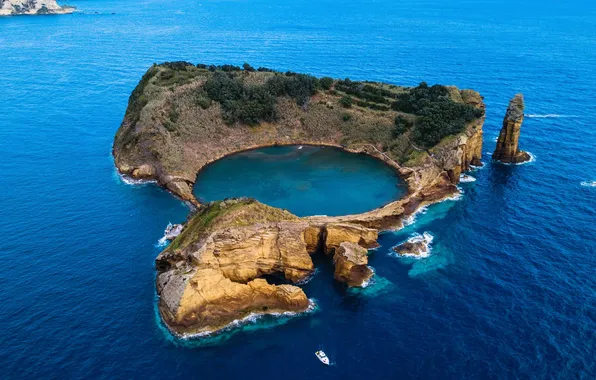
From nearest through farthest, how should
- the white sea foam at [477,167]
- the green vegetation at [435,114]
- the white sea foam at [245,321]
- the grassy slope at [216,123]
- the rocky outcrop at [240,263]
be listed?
the white sea foam at [245,321] < the rocky outcrop at [240,263] < the green vegetation at [435,114] < the white sea foam at [477,167] < the grassy slope at [216,123]

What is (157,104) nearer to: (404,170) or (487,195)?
(404,170)

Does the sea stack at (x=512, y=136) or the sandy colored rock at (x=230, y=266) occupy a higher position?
the sea stack at (x=512, y=136)

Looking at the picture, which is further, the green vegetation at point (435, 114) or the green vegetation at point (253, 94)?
the green vegetation at point (253, 94)

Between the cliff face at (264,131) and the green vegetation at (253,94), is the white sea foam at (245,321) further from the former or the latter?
the green vegetation at (253,94)

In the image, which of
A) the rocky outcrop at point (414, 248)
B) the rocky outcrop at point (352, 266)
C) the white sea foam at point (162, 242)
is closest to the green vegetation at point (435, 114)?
the rocky outcrop at point (414, 248)

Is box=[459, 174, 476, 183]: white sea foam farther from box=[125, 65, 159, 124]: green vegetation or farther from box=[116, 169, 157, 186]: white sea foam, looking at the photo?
box=[125, 65, 159, 124]: green vegetation

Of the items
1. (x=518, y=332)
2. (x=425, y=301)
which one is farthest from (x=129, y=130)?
(x=518, y=332)

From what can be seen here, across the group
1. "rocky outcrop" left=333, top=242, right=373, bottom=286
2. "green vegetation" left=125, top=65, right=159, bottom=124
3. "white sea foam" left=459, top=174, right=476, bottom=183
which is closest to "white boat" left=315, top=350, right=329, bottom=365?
"rocky outcrop" left=333, top=242, right=373, bottom=286

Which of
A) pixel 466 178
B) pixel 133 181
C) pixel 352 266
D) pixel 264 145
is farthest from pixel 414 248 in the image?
pixel 133 181
